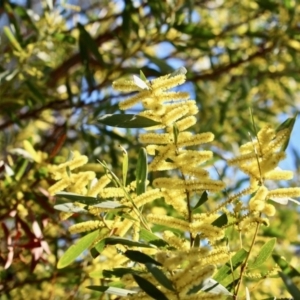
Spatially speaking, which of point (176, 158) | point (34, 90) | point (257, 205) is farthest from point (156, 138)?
point (34, 90)

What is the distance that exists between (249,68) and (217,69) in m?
0.12

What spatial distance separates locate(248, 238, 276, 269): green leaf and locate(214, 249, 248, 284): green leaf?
0.02m

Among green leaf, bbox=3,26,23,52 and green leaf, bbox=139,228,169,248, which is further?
green leaf, bbox=3,26,23,52

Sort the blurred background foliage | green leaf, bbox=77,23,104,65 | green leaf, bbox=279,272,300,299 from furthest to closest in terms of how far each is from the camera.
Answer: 1. green leaf, bbox=77,23,104,65
2. the blurred background foliage
3. green leaf, bbox=279,272,300,299

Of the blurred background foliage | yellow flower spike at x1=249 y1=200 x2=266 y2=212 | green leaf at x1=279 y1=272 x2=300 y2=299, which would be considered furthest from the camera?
the blurred background foliage

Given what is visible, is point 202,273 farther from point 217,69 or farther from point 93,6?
point 93,6

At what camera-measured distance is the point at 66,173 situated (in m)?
0.79

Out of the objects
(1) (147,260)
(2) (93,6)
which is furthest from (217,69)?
(1) (147,260)

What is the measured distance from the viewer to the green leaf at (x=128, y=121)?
74 centimetres

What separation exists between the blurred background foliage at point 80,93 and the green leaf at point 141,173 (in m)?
0.32

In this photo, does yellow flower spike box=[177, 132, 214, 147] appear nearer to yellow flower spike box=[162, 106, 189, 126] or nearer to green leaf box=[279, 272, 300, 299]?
yellow flower spike box=[162, 106, 189, 126]

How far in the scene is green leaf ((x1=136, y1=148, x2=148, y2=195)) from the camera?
757 mm

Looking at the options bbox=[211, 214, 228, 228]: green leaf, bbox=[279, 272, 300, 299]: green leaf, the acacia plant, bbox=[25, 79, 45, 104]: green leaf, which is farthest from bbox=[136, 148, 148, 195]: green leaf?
bbox=[25, 79, 45, 104]: green leaf

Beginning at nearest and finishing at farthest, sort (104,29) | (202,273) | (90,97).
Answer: (202,273) → (90,97) → (104,29)
